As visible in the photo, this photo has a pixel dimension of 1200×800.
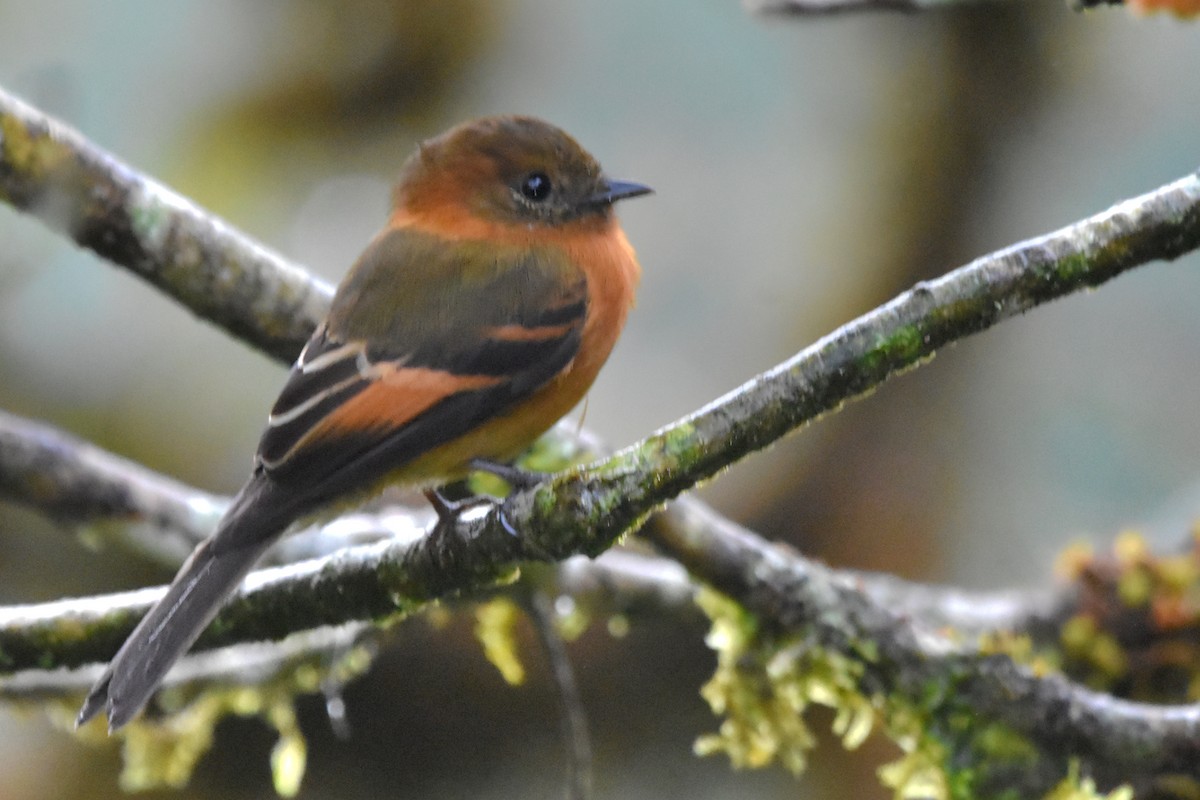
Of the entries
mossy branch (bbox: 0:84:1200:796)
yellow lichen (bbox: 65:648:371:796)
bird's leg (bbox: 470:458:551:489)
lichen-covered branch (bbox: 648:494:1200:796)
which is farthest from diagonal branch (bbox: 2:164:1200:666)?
yellow lichen (bbox: 65:648:371:796)

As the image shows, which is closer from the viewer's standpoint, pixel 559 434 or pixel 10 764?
pixel 559 434

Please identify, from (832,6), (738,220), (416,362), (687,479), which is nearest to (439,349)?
(416,362)

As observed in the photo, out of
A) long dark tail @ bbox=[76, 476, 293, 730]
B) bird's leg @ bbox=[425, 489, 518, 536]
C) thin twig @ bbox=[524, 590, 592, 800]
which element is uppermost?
bird's leg @ bbox=[425, 489, 518, 536]

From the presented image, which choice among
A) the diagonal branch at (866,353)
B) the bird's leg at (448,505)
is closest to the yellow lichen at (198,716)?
the bird's leg at (448,505)

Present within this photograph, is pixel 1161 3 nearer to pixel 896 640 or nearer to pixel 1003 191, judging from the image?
pixel 896 640

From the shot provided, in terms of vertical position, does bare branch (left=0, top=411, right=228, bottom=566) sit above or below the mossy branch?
below

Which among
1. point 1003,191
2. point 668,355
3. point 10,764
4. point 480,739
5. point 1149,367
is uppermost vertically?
point 1003,191

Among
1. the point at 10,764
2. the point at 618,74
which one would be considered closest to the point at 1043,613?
the point at 618,74

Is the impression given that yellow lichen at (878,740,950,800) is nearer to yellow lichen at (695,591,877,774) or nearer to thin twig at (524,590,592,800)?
yellow lichen at (695,591,877,774)
